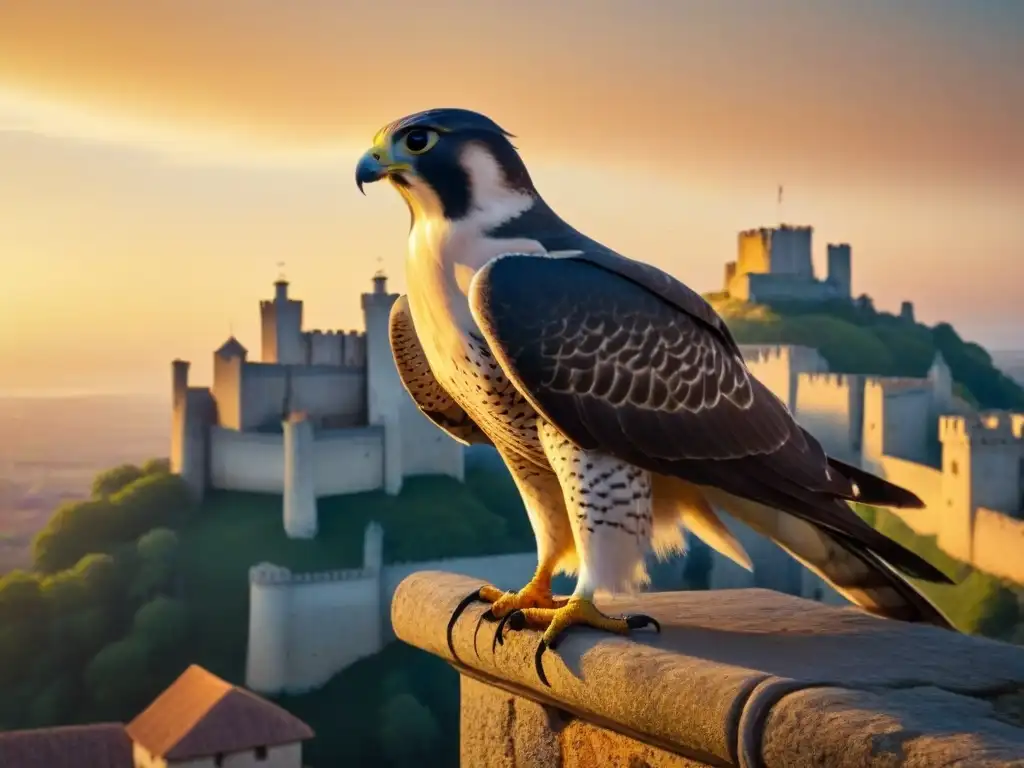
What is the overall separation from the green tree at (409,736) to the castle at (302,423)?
15.2ft

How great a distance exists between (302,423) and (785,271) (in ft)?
47.3

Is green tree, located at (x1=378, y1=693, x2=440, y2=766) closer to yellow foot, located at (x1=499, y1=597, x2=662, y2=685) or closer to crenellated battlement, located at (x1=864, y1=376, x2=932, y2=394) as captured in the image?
crenellated battlement, located at (x1=864, y1=376, x2=932, y2=394)

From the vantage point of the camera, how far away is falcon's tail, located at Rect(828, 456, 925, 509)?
68.8 inches

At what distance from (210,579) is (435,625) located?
2097 centimetres

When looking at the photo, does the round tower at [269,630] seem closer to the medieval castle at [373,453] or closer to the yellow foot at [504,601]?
the medieval castle at [373,453]

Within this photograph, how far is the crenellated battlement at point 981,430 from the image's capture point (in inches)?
744

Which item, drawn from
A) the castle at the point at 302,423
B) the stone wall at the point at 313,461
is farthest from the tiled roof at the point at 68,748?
the stone wall at the point at 313,461

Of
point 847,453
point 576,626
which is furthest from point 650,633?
point 847,453

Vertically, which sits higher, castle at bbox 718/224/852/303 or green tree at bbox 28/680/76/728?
castle at bbox 718/224/852/303

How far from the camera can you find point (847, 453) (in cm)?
2183

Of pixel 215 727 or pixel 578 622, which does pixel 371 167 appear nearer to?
pixel 578 622

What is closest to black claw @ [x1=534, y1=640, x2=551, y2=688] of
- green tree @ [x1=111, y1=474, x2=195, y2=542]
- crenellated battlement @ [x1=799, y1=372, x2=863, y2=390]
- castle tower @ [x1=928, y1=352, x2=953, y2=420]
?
crenellated battlement @ [x1=799, y1=372, x2=863, y2=390]

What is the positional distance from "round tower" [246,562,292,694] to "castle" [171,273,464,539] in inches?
101

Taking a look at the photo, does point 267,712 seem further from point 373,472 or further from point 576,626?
point 576,626
